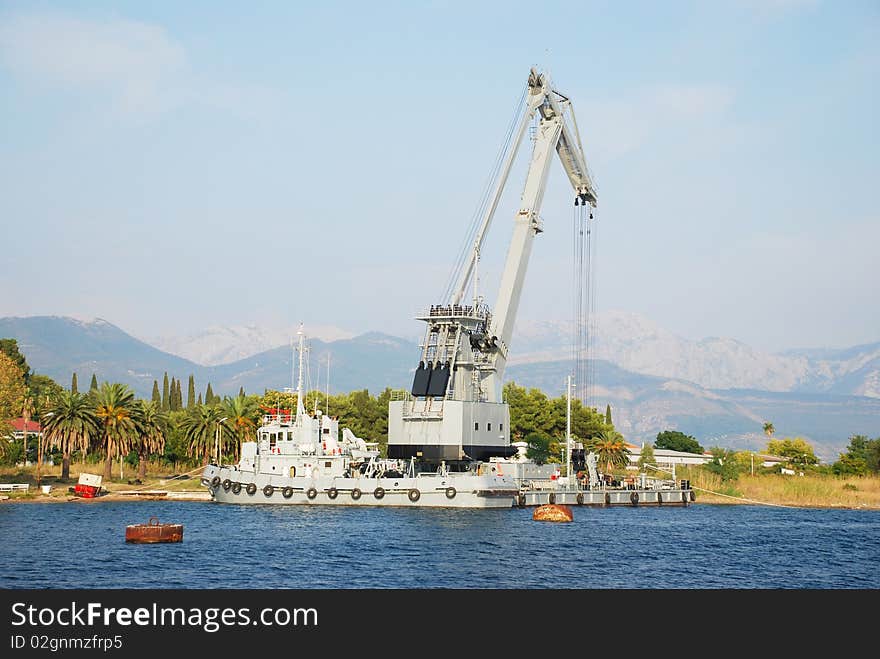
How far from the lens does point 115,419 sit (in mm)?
88875

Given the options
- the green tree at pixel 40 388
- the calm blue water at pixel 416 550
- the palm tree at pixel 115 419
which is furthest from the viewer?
the green tree at pixel 40 388

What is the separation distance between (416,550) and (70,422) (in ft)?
140

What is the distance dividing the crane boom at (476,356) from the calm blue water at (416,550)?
290 inches

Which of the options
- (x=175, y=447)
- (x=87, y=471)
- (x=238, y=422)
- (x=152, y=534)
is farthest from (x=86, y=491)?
(x=175, y=447)

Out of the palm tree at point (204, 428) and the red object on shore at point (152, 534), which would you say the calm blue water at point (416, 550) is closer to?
the red object on shore at point (152, 534)

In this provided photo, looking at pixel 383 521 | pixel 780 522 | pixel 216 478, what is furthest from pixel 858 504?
pixel 216 478

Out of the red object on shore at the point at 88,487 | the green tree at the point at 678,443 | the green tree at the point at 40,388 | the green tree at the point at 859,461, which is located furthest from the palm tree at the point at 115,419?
the green tree at the point at 678,443

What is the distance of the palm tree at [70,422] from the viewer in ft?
284

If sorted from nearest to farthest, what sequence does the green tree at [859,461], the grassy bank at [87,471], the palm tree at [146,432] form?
the grassy bank at [87,471], the palm tree at [146,432], the green tree at [859,461]

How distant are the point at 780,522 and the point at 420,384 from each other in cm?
2654

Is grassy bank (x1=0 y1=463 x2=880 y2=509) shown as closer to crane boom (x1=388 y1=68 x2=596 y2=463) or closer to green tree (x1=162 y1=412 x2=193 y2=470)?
green tree (x1=162 y1=412 x2=193 y2=470)

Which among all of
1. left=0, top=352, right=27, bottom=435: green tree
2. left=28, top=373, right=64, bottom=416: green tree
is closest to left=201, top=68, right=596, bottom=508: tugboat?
left=0, top=352, right=27, bottom=435: green tree
